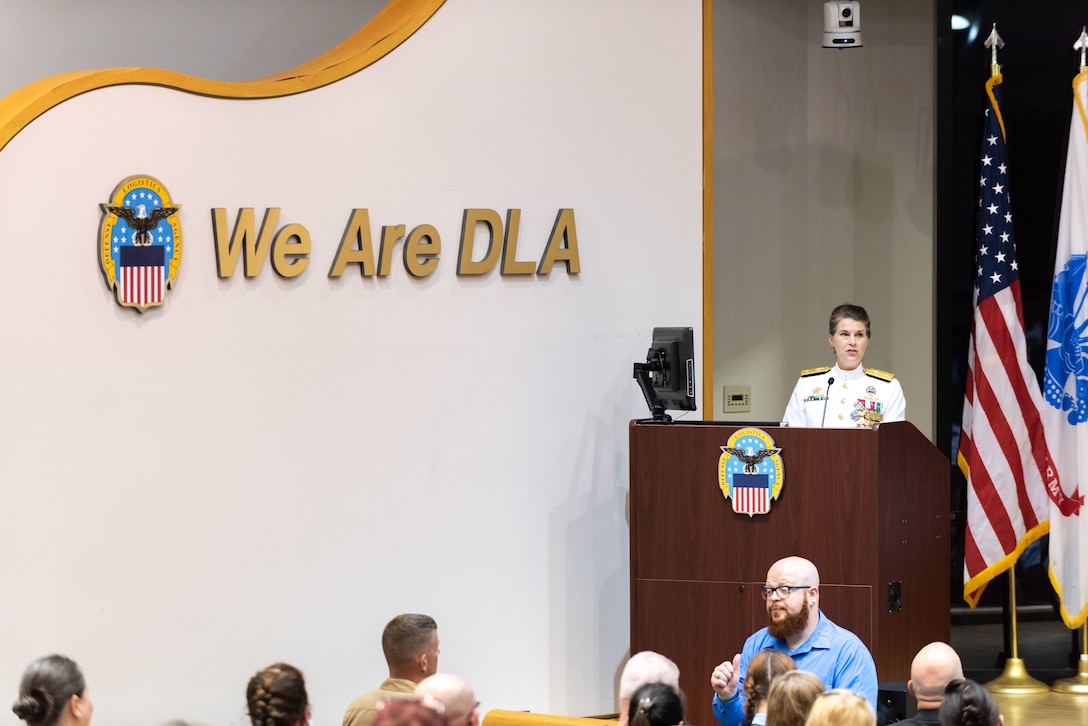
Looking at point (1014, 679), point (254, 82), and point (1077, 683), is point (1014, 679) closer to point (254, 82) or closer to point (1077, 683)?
point (1077, 683)

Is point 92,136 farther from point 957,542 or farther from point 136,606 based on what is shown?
point 957,542

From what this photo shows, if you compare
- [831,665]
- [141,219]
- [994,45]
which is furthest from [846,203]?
[141,219]

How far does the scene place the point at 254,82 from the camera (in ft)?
18.5

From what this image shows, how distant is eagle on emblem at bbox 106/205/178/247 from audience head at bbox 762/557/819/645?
2713 millimetres

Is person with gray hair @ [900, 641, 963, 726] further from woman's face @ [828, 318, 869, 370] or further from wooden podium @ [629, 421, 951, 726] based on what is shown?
woman's face @ [828, 318, 869, 370]

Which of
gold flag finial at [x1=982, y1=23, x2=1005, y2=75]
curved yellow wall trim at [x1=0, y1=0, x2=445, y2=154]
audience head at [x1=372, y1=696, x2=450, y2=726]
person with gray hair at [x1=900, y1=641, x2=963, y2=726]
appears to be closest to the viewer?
audience head at [x1=372, y1=696, x2=450, y2=726]

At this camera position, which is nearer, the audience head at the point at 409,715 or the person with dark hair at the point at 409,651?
the audience head at the point at 409,715

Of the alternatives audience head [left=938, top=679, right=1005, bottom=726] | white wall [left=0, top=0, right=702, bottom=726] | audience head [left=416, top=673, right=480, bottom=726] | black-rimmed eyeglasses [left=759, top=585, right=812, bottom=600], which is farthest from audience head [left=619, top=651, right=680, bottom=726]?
→ white wall [left=0, top=0, right=702, bottom=726]

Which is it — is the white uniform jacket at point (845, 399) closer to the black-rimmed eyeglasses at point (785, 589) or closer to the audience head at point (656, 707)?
the black-rimmed eyeglasses at point (785, 589)

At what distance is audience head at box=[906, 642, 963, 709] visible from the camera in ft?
12.9

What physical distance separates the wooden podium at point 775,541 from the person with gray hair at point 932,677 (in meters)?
1.29

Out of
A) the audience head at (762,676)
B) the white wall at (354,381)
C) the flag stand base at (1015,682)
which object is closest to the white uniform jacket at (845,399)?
the white wall at (354,381)

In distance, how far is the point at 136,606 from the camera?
5.45 metres

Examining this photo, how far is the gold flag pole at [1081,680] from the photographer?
6.75 metres
